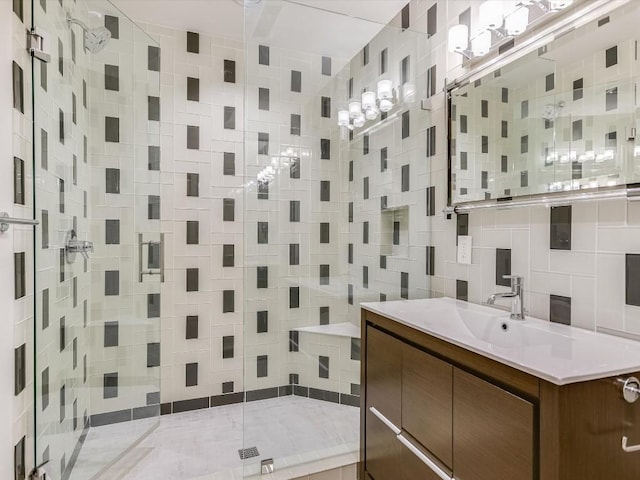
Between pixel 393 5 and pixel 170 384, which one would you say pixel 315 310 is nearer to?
pixel 170 384

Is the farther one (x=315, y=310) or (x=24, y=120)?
(x=315, y=310)

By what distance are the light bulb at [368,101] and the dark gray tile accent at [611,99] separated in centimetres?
110

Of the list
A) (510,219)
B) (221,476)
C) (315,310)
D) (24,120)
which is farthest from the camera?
(315,310)

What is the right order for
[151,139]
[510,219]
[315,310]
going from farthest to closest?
1. [151,139]
2. [315,310]
3. [510,219]

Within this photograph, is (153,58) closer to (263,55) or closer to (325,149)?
(263,55)

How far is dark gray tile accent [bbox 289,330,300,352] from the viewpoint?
191cm

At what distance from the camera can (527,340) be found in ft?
4.41

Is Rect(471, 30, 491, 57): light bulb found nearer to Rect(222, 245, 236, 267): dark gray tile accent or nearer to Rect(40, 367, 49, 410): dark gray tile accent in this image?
Rect(222, 245, 236, 267): dark gray tile accent

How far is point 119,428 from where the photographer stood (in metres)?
2.03

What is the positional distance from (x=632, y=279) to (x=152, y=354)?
90.0 inches

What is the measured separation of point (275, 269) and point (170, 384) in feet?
4.60

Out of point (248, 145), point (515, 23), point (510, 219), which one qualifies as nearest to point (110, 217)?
point (248, 145)

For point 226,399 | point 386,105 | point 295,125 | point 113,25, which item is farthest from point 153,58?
point 226,399

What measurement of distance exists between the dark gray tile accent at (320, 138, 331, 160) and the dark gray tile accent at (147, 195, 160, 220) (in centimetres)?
101
